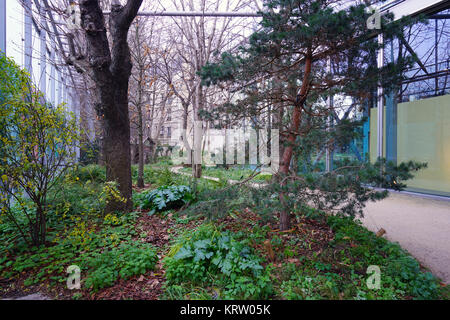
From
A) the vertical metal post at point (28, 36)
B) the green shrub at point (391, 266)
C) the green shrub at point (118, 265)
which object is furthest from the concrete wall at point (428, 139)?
the vertical metal post at point (28, 36)

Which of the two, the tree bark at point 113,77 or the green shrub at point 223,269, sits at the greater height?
the tree bark at point 113,77

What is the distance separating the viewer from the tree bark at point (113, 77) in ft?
11.2

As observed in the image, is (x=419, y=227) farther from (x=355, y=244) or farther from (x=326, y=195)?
(x=326, y=195)

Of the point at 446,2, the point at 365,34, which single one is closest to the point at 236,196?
the point at 365,34

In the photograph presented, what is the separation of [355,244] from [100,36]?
15.2ft

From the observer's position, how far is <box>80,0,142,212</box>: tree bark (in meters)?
3.42

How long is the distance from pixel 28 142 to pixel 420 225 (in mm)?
5516

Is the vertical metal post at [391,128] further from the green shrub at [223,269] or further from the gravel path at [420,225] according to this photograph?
the green shrub at [223,269]

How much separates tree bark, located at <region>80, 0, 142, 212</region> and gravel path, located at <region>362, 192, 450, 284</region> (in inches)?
163

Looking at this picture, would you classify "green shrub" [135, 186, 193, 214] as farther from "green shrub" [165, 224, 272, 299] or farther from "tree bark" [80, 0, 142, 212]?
"green shrub" [165, 224, 272, 299]

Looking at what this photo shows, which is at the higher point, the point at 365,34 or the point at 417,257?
the point at 365,34

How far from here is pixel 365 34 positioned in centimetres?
230

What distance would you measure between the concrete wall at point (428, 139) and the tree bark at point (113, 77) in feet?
21.1

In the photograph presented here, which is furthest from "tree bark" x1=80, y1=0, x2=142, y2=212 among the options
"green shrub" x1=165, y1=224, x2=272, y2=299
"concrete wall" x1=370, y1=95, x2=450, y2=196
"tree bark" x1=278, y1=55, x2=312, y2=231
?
"concrete wall" x1=370, y1=95, x2=450, y2=196
